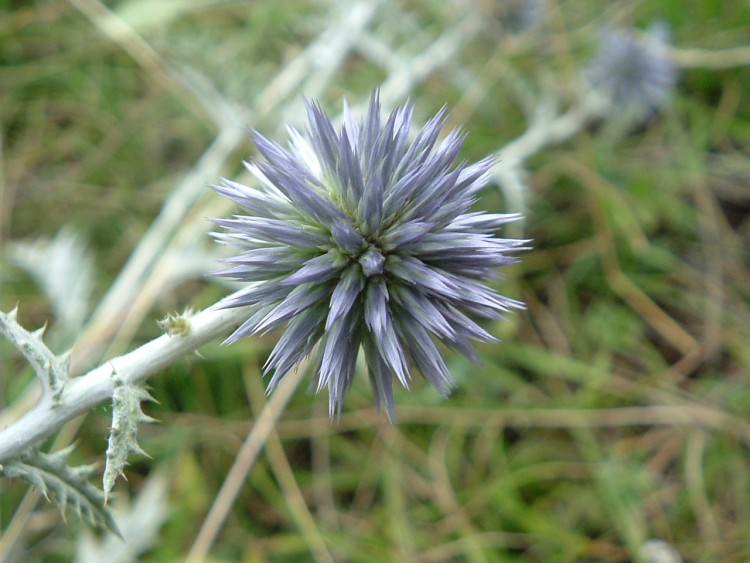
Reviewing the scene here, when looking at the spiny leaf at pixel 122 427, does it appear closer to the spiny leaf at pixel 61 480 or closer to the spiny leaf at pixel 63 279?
the spiny leaf at pixel 61 480

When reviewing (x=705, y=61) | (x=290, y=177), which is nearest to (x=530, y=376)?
(x=705, y=61)

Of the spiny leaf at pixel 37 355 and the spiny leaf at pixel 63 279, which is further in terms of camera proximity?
the spiny leaf at pixel 63 279

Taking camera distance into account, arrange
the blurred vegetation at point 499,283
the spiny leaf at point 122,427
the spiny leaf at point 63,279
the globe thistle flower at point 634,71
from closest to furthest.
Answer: the spiny leaf at point 122,427 → the spiny leaf at point 63,279 → the blurred vegetation at point 499,283 → the globe thistle flower at point 634,71

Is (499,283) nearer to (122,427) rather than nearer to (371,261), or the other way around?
(371,261)

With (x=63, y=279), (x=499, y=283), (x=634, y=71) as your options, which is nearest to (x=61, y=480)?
(x=63, y=279)

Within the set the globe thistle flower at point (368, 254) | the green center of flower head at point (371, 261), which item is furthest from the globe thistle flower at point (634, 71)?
the green center of flower head at point (371, 261)

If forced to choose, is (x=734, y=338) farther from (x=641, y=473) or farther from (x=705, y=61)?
(x=705, y=61)
